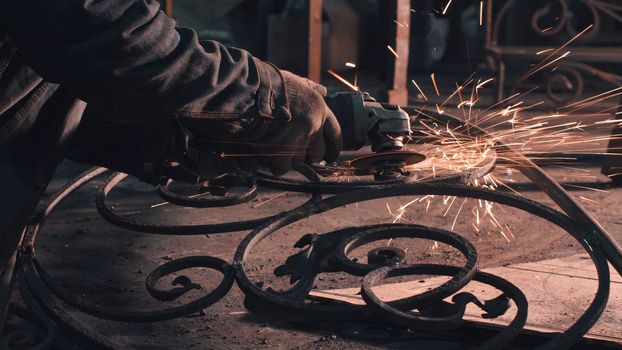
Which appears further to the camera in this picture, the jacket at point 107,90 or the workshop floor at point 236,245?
the workshop floor at point 236,245

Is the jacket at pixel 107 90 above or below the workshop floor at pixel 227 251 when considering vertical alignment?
above

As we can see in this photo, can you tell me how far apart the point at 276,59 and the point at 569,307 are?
6553 mm

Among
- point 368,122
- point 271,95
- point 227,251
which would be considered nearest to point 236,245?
point 227,251

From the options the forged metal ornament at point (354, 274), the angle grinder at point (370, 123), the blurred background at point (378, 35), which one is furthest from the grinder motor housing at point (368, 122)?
the blurred background at point (378, 35)

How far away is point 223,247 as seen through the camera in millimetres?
3418

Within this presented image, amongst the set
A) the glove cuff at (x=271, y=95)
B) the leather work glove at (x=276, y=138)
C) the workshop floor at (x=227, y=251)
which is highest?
the glove cuff at (x=271, y=95)

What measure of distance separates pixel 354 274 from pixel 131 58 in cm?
65

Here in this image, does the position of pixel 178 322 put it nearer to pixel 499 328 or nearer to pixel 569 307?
pixel 499 328

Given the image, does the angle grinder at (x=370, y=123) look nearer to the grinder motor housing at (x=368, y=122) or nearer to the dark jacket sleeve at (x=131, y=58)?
the grinder motor housing at (x=368, y=122)

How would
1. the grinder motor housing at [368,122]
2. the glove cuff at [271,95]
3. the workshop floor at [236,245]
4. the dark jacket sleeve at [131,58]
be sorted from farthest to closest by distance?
the workshop floor at [236,245] → the grinder motor housing at [368,122] → the glove cuff at [271,95] → the dark jacket sleeve at [131,58]

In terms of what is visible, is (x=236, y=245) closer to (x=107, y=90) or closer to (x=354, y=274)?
(x=354, y=274)

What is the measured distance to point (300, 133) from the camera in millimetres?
2061

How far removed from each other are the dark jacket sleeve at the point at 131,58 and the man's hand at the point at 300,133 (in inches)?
3.5

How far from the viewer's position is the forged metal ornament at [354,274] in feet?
5.92
